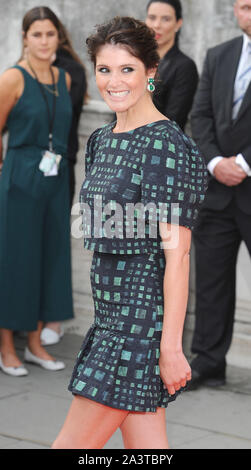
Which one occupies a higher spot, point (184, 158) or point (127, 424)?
point (184, 158)

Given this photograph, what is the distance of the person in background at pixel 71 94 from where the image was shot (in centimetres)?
648

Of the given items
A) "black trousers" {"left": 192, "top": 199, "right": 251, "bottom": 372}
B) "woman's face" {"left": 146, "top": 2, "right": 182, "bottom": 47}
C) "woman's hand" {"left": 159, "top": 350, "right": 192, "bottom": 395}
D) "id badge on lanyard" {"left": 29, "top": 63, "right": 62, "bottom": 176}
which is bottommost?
"black trousers" {"left": 192, "top": 199, "right": 251, "bottom": 372}

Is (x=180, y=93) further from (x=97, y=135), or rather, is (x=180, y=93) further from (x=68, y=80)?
(x=97, y=135)

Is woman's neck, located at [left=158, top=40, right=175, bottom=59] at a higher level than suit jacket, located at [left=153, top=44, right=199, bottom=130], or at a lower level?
higher

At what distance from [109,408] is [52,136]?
3123 mm

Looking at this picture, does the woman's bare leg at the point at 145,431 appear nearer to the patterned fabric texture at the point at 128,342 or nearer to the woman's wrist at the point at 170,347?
the patterned fabric texture at the point at 128,342

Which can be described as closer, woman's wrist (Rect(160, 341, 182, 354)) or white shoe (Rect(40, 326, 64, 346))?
woman's wrist (Rect(160, 341, 182, 354))

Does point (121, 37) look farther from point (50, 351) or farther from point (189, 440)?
point (50, 351)

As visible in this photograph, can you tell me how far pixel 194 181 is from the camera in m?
2.92

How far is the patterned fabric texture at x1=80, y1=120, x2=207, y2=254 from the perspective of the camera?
9.29ft

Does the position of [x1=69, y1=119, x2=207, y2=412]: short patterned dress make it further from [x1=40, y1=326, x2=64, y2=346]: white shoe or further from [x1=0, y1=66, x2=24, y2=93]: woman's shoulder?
[x1=40, y1=326, x2=64, y2=346]: white shoe

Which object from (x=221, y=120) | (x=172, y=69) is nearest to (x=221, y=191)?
(x=221, y=120)

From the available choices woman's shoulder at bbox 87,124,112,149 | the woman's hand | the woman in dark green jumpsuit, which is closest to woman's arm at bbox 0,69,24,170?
the woman in dark green jumpsuit
